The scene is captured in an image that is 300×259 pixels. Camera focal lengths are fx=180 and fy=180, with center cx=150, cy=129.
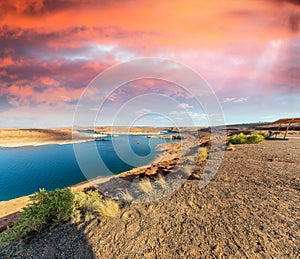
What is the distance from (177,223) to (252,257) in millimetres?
1472

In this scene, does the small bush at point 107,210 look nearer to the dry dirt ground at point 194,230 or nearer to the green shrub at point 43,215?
the dry dirt ground at point 194,230

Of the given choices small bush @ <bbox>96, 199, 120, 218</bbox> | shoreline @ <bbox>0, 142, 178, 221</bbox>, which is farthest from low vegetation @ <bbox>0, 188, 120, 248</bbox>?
shoreline @ <bbox>0, 142, 178, 221</bbox>

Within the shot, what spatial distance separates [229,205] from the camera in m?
4.36

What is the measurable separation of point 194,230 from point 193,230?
0.8 inches

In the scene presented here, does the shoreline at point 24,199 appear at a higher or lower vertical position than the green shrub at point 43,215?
lower

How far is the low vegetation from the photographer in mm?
4270

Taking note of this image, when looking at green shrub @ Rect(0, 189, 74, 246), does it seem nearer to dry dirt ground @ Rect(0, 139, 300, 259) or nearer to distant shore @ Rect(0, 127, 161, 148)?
dry dirt ground @ Rect(0, 139, 300, 259)

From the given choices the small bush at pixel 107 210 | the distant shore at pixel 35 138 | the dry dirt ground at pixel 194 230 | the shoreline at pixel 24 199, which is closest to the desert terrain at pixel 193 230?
the dry dirt ground at pixel 194 230

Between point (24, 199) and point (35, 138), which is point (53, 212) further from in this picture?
point (35, 138)

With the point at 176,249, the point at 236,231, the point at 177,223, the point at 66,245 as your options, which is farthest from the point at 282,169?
the point at 66,245

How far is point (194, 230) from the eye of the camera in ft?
11.6

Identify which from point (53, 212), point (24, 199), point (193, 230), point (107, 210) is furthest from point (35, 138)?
point (193, 230)

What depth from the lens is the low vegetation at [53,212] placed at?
4.27m

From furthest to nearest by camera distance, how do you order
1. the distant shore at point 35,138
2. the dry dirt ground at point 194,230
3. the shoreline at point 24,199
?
1. the distant shore at point 35,138
2. the shoreline at point 24,199
3. the dry dirt ground at point 194,230
